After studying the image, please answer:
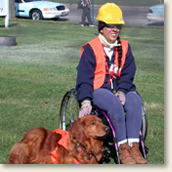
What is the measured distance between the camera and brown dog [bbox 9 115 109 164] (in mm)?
3895

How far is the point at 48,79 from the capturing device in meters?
8.54

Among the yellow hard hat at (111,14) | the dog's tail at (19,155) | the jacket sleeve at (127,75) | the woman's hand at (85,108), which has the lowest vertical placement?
the dog's tail at (19,155)

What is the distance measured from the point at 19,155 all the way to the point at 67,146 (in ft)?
1.99

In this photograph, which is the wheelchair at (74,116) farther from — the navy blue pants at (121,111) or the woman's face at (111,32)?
the woman's face at (111,32)

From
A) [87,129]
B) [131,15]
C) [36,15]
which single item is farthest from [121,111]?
[131,15]

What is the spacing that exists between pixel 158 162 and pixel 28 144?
1.58 metres

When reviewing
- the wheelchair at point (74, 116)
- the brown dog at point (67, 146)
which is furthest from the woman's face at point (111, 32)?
the brown dog at point (67, 146)

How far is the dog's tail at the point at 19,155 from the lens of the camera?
4.21 m

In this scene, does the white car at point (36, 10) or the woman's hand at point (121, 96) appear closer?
the woman's hand at point (121, 96)

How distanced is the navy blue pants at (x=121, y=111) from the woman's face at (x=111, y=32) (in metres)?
0.61

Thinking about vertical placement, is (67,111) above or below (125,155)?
above

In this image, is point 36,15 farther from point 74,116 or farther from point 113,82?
point 113,82

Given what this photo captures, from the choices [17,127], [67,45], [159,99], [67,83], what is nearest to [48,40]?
[67,45]

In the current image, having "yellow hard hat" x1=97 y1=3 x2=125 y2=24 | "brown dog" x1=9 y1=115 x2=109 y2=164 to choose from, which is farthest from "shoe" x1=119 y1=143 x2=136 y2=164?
"yellow hard hat" x1=97 y1=3 x2=125 y2=24
